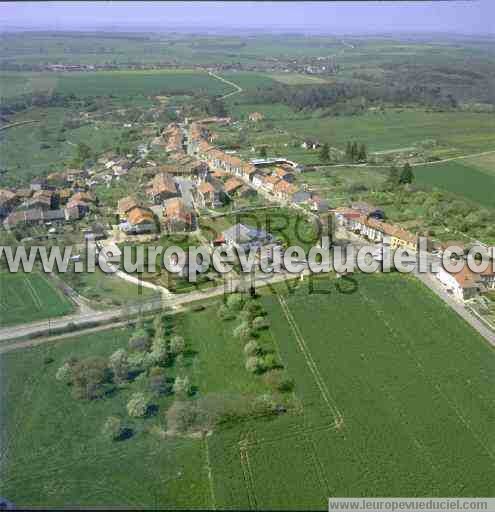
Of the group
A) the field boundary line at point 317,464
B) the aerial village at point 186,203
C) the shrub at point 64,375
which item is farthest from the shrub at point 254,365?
the aerial village at point 186,203

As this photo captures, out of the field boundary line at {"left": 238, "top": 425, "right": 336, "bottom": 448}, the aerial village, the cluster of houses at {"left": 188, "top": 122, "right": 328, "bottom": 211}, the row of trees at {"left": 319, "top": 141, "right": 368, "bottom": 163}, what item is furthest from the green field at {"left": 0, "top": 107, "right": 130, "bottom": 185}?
the field boundary line at {"left": 238, "top": 425, "right": 336, "bottom": 448}

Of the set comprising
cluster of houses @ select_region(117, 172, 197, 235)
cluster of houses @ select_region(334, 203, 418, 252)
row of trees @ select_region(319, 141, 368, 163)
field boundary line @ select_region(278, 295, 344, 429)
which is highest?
row of trees @ select_region(319, 141, 368, 163)

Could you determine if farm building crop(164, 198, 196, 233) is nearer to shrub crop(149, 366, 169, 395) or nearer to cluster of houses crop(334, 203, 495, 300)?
cluster of houses crop(334, 203, 495, 300)

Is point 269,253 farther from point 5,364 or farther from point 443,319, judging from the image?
point 5,364

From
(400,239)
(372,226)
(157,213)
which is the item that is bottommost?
(400,239)

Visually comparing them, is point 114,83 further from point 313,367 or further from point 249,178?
point 313,367

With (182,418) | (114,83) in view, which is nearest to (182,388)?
(182,418)

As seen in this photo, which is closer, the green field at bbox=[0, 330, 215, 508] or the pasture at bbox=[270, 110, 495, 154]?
the green field at bbox=[0, 330, 215, 508]

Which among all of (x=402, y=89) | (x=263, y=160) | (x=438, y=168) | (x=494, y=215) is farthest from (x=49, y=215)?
(x=402, y=89)

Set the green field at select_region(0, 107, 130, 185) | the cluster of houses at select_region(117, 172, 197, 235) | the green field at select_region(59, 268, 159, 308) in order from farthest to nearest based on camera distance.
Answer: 1. the green field at select_region(0, 107, 130, 185)
2. the cluster of houses at select_region(117, 172, 197, 235)
3. the green field at select_region(59, 268, 159, 308)
